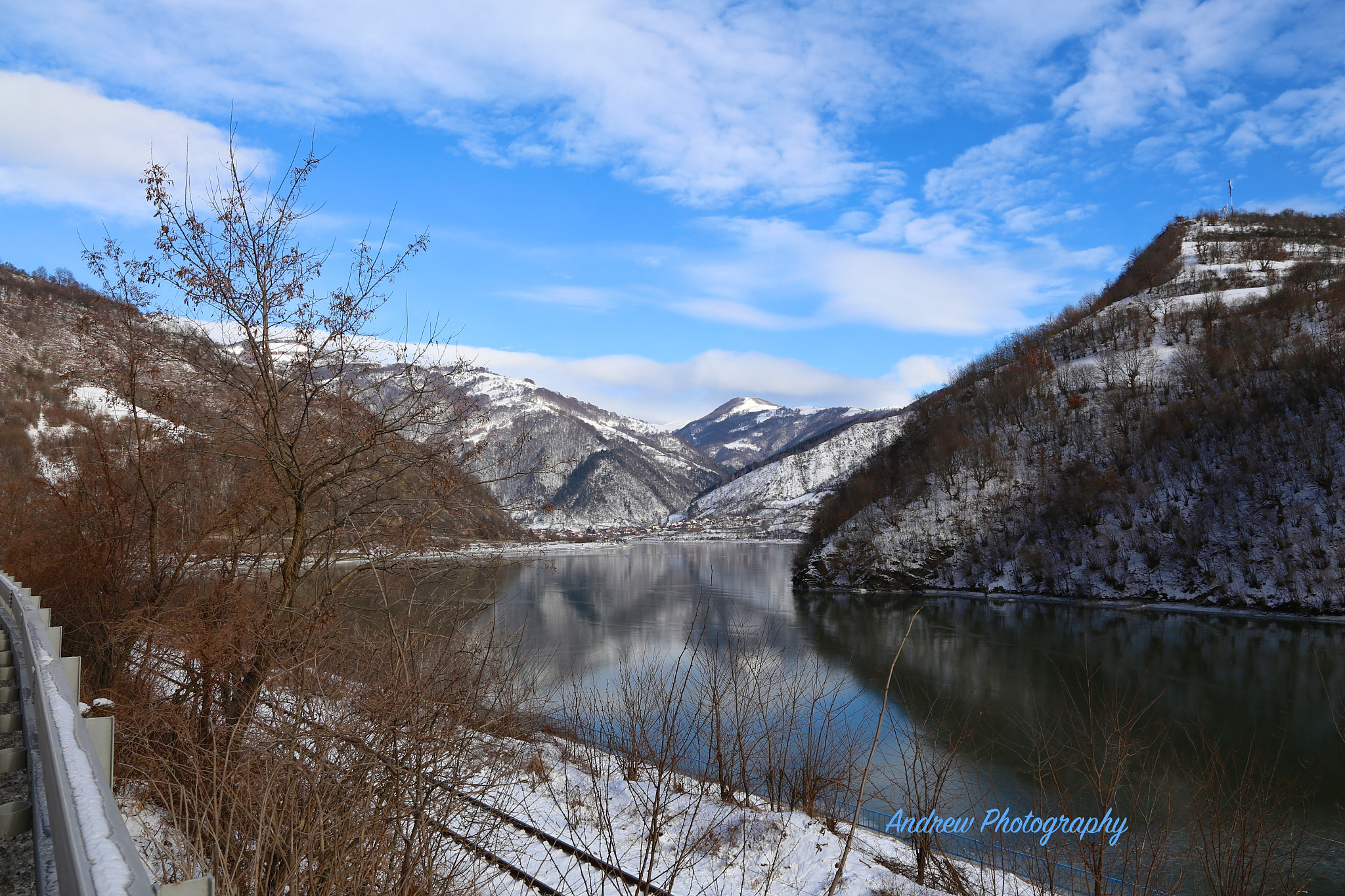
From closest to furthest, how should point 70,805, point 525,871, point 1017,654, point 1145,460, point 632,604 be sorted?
point 70,805 → point 525,871 → point 1017,654 → point 632,604 → point 1145,460

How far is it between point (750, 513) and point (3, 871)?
618ft

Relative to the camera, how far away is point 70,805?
240 centimetres

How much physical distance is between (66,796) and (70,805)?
0.34 ft

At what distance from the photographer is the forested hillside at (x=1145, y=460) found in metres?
47.1

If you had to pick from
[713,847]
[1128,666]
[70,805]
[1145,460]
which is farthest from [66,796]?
[1145,460]

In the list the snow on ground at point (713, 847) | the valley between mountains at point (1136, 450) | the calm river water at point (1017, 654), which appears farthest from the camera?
the valley between mountains at point (1136, 450)

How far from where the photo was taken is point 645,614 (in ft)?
157

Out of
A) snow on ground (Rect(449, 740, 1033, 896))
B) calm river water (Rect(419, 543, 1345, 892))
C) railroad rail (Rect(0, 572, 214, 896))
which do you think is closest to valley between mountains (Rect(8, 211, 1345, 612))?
calm river water (Rect(419, 543, 1345, 892))

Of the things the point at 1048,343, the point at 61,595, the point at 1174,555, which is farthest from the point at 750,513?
the point at 61,595

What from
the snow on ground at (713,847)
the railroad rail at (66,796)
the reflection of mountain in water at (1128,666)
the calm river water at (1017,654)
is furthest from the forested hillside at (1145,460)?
the railroad rail at (66,796)

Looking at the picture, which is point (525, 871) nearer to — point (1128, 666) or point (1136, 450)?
point (1128, 666)

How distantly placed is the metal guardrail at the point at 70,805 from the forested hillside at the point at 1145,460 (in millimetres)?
53757

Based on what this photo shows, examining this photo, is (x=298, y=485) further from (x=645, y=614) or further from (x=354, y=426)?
(x=645, y=614)

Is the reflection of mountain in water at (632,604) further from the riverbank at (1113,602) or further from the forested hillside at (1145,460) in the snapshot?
the forested hillside at (1145,460)
